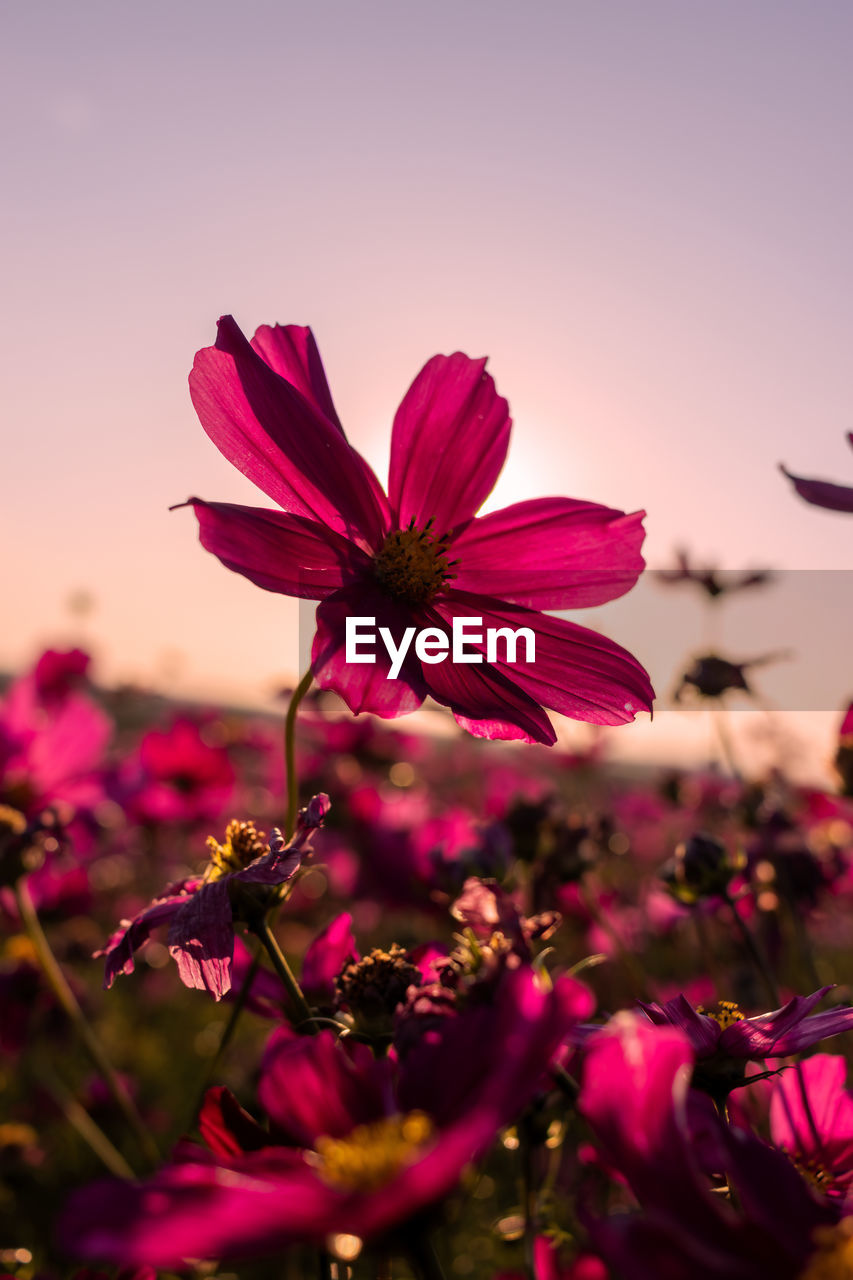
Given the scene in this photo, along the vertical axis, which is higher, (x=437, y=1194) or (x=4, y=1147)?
(x=437, y=1194)

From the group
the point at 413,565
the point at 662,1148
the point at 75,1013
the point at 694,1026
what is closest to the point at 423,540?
the point at 413,565

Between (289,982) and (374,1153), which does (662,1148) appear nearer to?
(374,1153)

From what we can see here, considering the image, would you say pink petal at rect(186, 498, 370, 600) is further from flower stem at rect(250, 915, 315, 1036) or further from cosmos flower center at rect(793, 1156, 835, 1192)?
cosmos flower center at rect(793, 1156, 835, 1192)

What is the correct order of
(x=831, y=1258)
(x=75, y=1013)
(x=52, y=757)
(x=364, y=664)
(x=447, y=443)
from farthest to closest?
(x=52, y=757)
(x=75, y=1013)
(x=447, y=443)
(x=364, y=664)
(x=831, y=1258)

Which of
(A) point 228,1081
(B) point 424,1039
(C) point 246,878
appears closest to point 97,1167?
(A) point 228,1081

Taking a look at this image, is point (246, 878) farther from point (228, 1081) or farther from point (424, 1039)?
point (228, 1081)

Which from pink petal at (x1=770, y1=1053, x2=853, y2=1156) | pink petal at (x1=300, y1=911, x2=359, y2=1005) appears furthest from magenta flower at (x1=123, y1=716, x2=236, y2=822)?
pink petal at (x1=770, y1=1053, x2=853, y2=1156)
